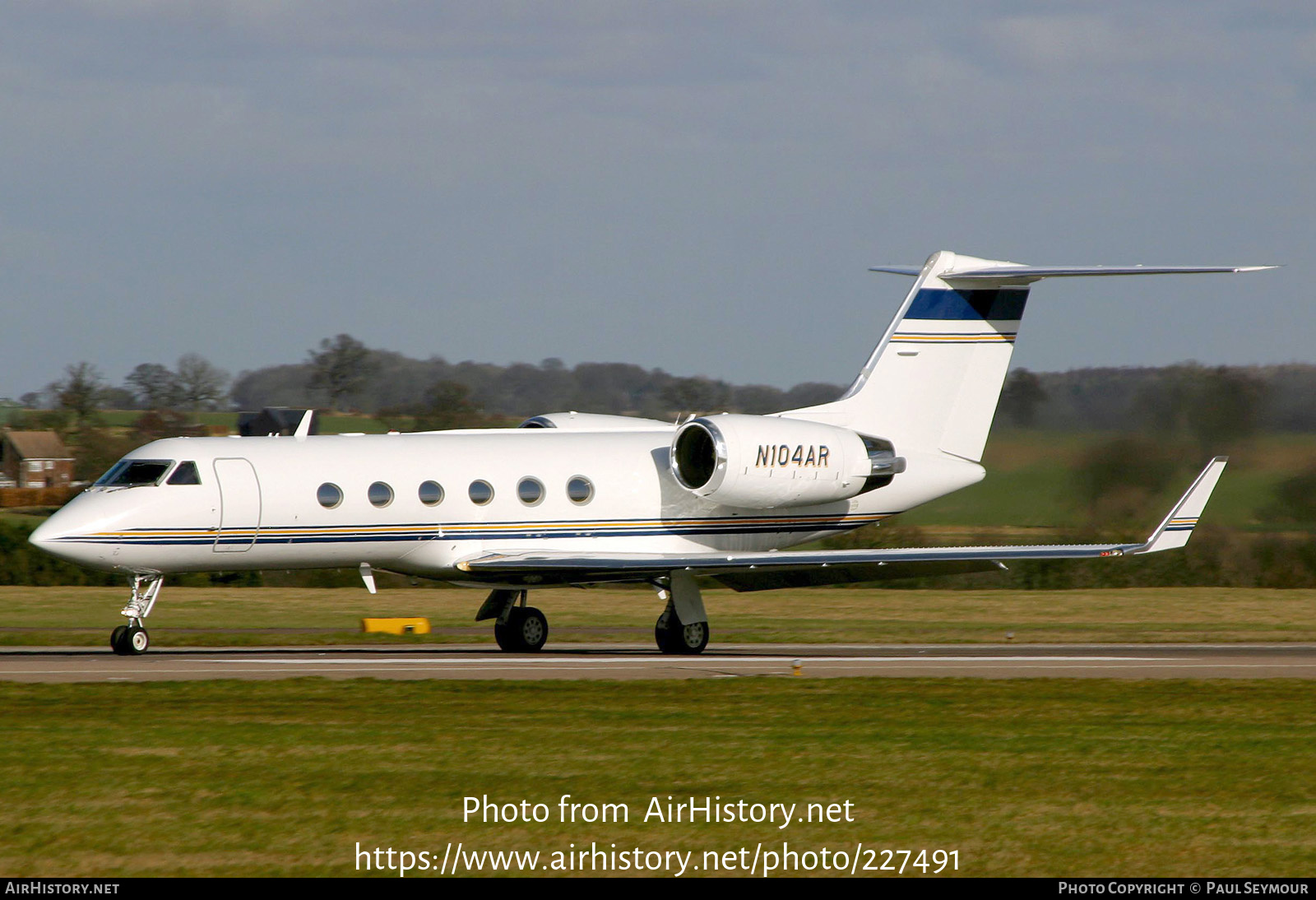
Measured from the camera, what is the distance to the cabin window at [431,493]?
22.7 m

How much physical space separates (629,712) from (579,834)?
5.61 m

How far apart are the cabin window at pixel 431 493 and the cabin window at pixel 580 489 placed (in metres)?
1.98

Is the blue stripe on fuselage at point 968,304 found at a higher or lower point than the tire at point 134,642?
higher

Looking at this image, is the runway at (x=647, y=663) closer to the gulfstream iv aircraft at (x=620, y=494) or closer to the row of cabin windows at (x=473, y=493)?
the gulfstream iv aircraft at (x=620, y=494)

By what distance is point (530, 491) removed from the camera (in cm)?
2341

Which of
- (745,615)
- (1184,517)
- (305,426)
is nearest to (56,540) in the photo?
(305,426)

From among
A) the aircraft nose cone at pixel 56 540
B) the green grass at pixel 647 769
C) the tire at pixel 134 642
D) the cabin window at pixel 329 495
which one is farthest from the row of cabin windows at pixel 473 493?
the green grass at pixel 647 769

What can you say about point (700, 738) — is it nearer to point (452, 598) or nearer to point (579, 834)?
point (579, 834)

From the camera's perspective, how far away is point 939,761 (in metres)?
12.5

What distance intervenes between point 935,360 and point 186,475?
1179 cm

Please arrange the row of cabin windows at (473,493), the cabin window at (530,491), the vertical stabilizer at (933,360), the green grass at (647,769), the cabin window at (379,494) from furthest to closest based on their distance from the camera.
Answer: the vertical stabilizer at (933,360) < the cabin window at (530,491) < the cabin window at (379,494) < the row of cabin windows at (473,493) < the green grass at (647,769)

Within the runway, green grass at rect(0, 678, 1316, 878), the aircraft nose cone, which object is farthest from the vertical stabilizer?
the aircraft nose cone

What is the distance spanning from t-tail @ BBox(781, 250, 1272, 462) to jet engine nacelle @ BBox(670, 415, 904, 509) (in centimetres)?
133

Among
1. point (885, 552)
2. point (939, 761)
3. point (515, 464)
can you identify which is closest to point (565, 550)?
point (515, 464)
